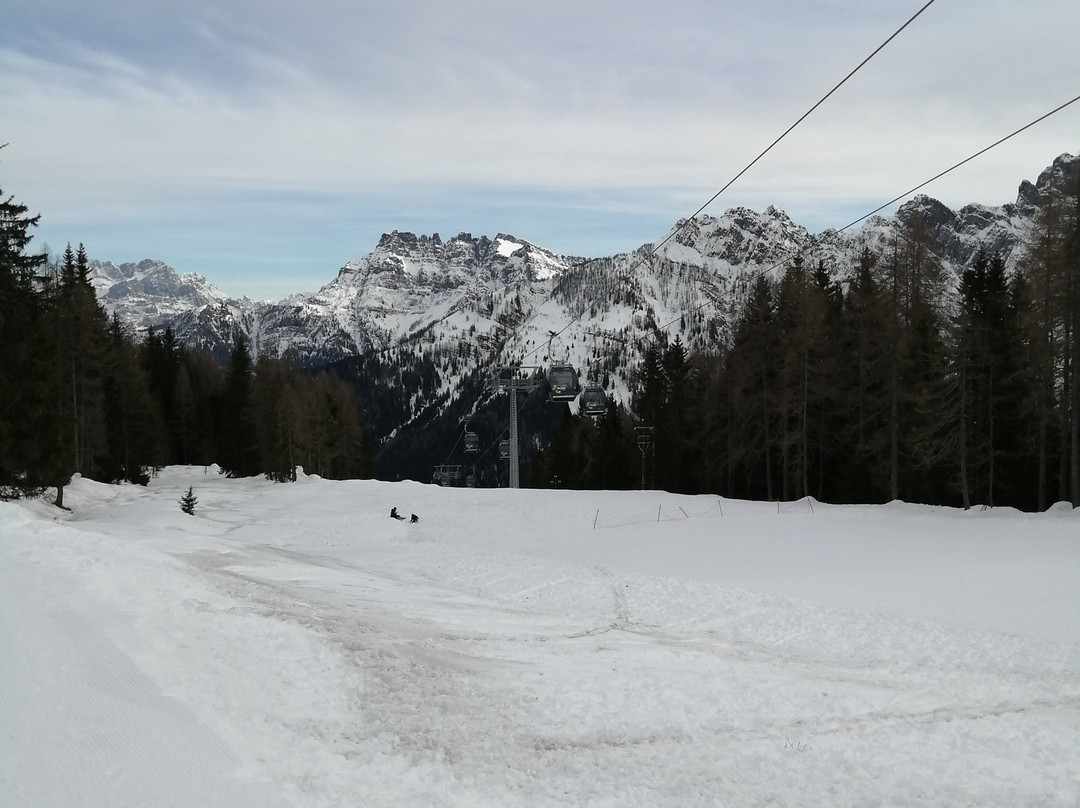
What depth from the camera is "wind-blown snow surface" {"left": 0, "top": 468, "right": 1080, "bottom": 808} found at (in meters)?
5.96

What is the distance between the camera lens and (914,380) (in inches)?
1332

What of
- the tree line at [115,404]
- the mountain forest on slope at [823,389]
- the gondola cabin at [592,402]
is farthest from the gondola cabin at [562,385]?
the tree line at [115,404]

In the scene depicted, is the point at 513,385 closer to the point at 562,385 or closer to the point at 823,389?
the point at 562,385

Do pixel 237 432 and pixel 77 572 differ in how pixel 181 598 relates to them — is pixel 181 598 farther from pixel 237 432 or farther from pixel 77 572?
pixel 237 432

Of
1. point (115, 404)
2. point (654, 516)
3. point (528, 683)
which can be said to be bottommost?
point (654, 516)

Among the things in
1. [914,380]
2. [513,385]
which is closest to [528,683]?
[914,380]

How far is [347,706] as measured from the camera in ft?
24.4

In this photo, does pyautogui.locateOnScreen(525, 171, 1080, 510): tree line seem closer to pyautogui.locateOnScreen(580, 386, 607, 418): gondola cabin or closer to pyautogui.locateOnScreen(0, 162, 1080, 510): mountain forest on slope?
pyautogui.locateOnScreen(0, 162, 1080, 510): mountain forest on slope

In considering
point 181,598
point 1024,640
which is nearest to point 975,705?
point 1024,640

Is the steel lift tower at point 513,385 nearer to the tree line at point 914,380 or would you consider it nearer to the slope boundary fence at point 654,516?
the slope boundary fence at point 654,516

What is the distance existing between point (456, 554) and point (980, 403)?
23.9 m

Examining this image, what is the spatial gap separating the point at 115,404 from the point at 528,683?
56.4m

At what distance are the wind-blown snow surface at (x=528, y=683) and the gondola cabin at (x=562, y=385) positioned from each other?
22.3 m

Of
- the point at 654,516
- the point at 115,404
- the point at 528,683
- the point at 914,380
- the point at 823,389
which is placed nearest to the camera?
the point at 528,683
